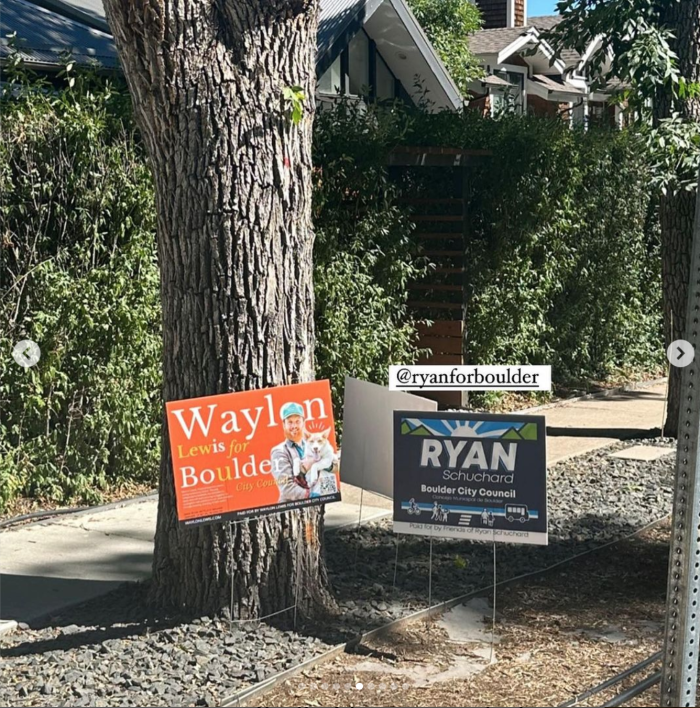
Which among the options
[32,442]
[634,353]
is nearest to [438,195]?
[634,353]

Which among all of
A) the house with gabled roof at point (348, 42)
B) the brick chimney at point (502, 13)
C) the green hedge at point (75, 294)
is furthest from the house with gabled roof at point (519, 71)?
the green hedge at point (75, 294)

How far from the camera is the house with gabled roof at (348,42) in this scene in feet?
42.6

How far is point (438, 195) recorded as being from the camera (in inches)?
480

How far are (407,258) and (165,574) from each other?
5.71 metres

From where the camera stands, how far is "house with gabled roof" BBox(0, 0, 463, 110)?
12977 millimetres

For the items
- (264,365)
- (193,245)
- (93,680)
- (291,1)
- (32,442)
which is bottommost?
(93,680)

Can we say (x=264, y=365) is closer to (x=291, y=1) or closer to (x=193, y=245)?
(x=193, y=245)

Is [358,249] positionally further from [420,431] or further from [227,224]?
[227,224]

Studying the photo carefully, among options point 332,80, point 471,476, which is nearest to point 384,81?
point 332,80

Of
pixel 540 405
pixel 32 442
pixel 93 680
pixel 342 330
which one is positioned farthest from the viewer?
pixel 540 405

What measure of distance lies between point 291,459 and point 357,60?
13216mm

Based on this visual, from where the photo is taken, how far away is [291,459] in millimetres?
5594

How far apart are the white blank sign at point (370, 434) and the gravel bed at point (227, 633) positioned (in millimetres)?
541

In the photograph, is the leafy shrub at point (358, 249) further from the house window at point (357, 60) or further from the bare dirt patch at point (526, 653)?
the house window at point (357, 60)
